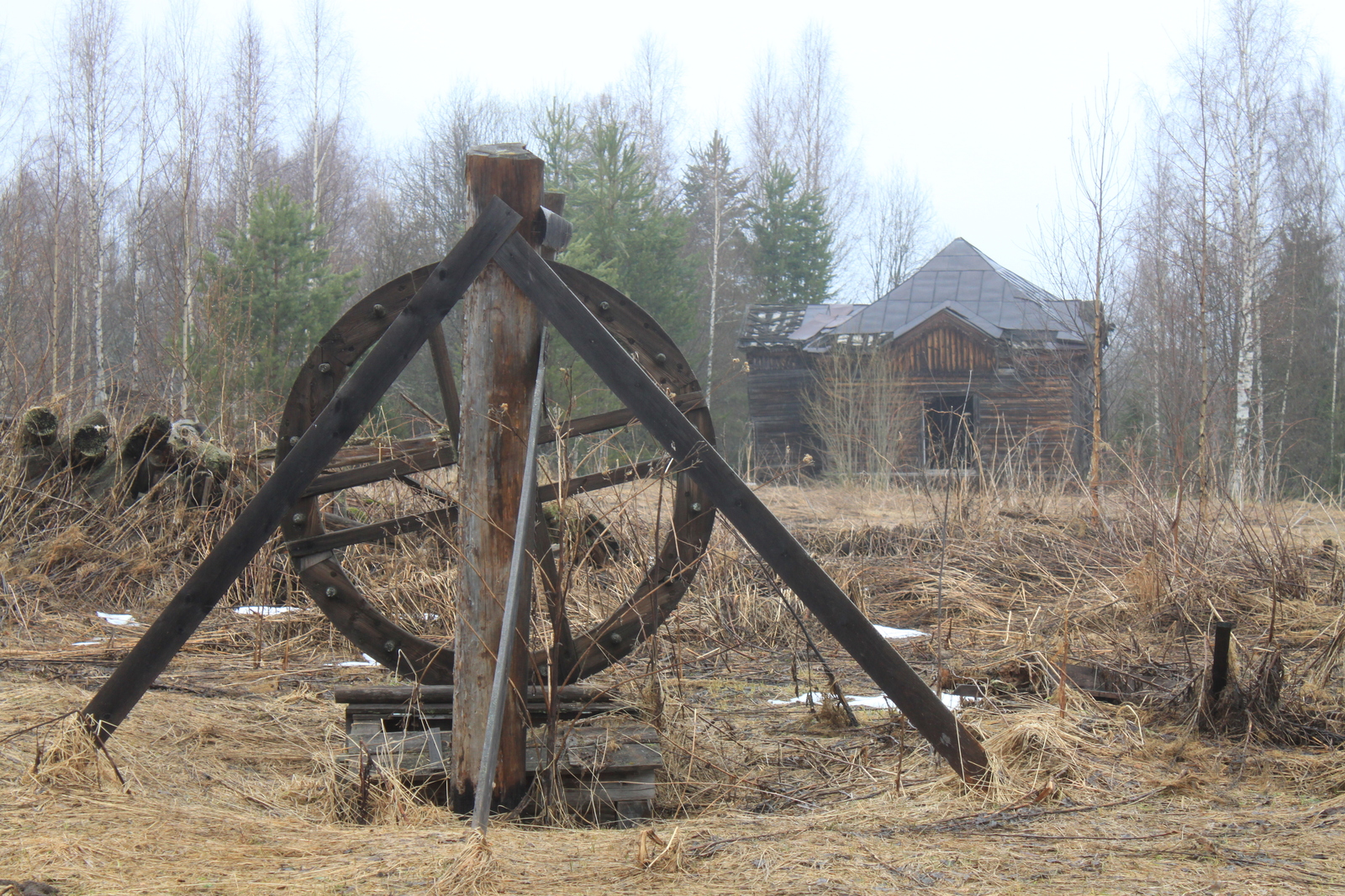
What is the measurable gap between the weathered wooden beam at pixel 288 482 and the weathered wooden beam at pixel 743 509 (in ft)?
0.60

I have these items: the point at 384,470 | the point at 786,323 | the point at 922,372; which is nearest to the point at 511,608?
the point at 384,470

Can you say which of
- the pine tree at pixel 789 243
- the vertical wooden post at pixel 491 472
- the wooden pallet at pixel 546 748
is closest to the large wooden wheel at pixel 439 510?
the wooden pallet at pixel 546 748

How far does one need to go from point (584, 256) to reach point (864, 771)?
16604 millimetres

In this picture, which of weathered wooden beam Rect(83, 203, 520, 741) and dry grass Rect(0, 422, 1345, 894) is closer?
dry grass Rect(0, 422, 1345, 894)


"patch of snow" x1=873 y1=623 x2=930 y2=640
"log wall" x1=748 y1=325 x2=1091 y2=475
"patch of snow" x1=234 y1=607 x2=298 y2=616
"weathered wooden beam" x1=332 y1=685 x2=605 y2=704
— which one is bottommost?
"patch of snow" x1=873 y1=623 x2=930 y2=640

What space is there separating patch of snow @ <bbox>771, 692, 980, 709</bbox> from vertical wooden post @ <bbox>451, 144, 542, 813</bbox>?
2088mm

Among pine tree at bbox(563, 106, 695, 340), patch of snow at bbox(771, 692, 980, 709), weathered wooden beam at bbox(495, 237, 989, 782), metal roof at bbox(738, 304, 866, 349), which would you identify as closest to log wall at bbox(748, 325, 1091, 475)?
metal roof at bbox(738, 304, 866, 349)

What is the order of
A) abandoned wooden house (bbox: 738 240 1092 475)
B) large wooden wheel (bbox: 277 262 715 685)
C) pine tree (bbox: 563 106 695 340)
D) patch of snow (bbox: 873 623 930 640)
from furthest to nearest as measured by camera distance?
pine tree (bbox: 563 106 695 340), abandoned wooden house (bbox: 738 240 1092 475), patch of snow (bbox: 873 623 930 640), large wooden wheel (bbox: 277 262 715 685)

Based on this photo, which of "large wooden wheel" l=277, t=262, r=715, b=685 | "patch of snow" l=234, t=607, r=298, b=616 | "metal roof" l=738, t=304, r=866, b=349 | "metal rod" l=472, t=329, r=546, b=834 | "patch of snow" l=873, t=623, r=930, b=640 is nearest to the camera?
"metal rod" l=472, t=329, r=546, b=834

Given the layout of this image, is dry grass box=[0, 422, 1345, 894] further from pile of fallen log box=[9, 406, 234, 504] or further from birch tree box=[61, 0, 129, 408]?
birch tree box=[61, 0, 129, 408]

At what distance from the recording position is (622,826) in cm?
346

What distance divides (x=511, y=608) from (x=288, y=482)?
2.89 feet

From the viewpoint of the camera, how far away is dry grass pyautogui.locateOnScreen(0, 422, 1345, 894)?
8.20 feet

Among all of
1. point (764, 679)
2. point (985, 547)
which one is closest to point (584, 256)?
point (985, 547)
